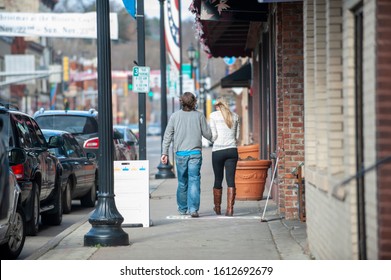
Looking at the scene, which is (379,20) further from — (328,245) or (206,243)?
(206,243)

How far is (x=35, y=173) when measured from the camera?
1329 cm

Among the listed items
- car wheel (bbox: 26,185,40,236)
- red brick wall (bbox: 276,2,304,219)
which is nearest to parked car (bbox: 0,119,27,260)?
car wheel (bbox: 26,185,40,236)

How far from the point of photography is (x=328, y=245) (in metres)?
8.26

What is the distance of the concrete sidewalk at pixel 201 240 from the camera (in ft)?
33.2

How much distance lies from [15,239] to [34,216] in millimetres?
2564

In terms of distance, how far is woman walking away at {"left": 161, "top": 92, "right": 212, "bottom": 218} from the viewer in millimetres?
14016

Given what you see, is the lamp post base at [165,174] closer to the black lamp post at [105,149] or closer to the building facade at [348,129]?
the black lamp post at [105,149]

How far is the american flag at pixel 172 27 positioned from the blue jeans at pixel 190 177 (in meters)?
11.8

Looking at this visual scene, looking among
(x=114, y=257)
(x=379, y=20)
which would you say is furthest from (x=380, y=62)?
(x=114, y=257)

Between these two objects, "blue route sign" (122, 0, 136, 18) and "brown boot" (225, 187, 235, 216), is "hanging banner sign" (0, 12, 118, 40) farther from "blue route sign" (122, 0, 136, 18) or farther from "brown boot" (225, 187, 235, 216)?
"brown boot" (225, 187, 235, 216)

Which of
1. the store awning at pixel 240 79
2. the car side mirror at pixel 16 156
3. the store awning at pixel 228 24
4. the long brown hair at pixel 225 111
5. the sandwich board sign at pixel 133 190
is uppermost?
the store awning at pixel 228 24

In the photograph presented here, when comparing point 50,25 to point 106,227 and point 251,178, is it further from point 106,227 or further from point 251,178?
point 106,227

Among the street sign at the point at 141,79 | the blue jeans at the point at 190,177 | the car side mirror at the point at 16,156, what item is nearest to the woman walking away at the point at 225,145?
the blue jeans at the point at 190,177

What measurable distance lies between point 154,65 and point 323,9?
108 meters
